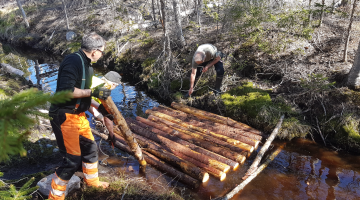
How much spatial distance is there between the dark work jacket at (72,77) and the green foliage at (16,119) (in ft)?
4.58

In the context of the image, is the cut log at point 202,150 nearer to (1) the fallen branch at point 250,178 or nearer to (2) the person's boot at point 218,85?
(1) the fallen branch at point 250,178

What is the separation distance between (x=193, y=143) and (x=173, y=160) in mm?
769

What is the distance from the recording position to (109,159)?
4.78 metres

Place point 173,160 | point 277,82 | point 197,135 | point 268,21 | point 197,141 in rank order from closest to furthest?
point 173,160, point 197,141, point 197,135, point 277,82, point 268,21

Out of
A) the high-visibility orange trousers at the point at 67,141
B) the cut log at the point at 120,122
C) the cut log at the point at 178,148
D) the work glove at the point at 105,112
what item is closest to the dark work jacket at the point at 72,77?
the high-visibility orange trousers at the point at 67,141

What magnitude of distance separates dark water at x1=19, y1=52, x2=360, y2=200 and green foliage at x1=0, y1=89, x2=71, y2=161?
3.17 meters

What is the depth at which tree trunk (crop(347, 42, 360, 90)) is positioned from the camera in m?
5.30

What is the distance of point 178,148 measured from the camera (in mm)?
4770

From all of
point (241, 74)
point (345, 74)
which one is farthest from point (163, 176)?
point (345, 74)

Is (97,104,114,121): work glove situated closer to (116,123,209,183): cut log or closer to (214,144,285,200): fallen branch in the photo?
(116,123,209,183): cut log

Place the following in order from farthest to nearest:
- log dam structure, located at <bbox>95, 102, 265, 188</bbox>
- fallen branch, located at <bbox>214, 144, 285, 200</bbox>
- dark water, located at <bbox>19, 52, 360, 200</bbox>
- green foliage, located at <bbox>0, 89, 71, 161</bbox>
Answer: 1. log dam structure, located at <bbox>95, 102, 265, 188</bbox>
2. dark water, located at <bbox>19, 52, 360, 200</bbox>
3. fallen branch, located at <bbox>214, 144, 285, 200</bbox>
4. green foliage, located at <bbox>0, 89, 71, 161</bbox>

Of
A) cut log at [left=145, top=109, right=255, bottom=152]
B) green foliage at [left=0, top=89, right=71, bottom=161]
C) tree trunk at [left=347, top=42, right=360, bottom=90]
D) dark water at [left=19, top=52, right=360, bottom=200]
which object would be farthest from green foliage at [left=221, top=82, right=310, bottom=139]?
green foliage at [left=0, top=89, right=71, bottom=161]

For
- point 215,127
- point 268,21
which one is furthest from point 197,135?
point 268,21

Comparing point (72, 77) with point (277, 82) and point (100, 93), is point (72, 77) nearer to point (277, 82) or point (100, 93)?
point (100, 93)
